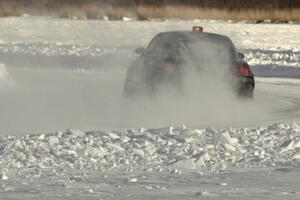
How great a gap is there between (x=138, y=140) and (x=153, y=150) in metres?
0.71

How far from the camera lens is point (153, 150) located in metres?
10.3

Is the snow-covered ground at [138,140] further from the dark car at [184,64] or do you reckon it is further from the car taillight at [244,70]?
the car taillight at [244,70]

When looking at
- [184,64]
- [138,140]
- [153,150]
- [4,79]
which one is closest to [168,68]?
[184,64]

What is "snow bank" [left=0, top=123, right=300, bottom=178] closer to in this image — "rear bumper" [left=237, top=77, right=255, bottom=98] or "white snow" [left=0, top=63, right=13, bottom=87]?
"rear bumper" [left=237, top=77, right=255, bottom=98]

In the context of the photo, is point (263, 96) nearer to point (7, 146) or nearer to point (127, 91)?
point (127, 91)

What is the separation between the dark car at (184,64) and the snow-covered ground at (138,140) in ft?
1.09

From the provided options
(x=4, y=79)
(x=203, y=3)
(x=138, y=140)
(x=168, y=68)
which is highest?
(x=168, y=68)

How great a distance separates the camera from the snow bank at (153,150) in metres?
9.44

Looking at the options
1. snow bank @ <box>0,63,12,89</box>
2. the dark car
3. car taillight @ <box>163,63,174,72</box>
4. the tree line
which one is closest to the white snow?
snow bank @ <box>0,63,12,89</box>

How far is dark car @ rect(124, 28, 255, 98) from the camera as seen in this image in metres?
16.5

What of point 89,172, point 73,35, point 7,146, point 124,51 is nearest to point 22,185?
point 89,172

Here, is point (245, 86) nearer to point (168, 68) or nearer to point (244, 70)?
point (244, 70)

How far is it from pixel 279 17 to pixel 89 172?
39.5 m

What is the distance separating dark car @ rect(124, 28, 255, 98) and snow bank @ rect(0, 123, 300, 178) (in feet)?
14.5
